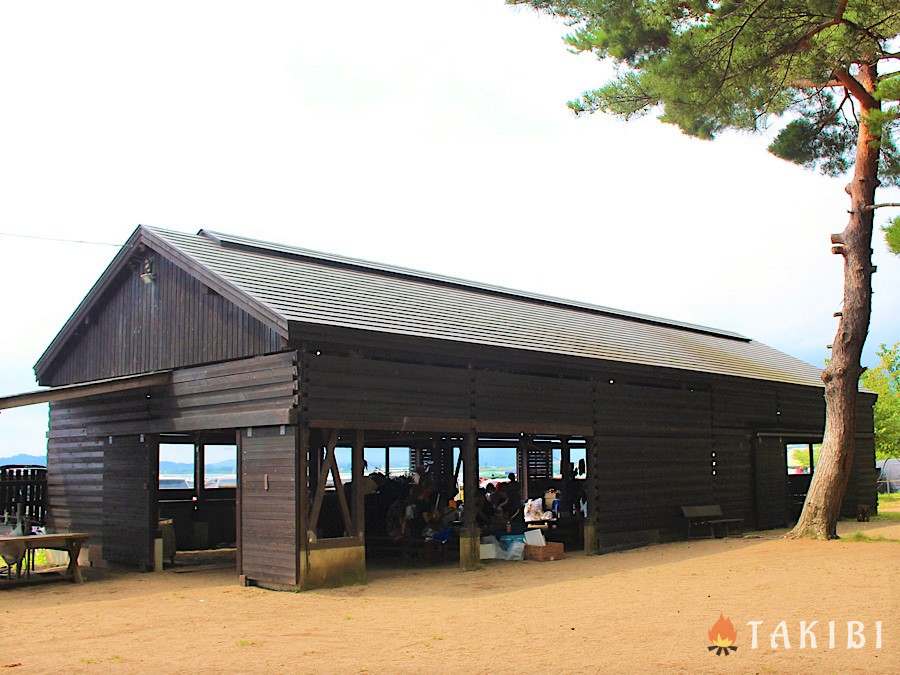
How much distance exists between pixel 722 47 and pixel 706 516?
8.97m

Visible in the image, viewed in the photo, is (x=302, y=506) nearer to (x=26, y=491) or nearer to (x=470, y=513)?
(x=470, y=513)

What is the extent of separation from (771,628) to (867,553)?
695 centimetres

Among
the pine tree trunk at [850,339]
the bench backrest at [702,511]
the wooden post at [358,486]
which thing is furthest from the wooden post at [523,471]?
the wooden post at [358,486]

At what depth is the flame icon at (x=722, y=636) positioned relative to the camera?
792cm

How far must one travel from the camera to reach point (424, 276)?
19.2 metres

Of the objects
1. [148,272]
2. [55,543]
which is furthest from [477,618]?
[148,272]

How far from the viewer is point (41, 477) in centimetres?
1730

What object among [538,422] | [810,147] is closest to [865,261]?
[810,147]

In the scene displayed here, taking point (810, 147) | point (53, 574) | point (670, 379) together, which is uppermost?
point (810, 147)

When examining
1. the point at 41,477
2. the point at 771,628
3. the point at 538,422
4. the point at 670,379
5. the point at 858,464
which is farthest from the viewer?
the point at 858,464

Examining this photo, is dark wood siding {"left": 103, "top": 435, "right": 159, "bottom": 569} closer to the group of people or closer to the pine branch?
the group of people

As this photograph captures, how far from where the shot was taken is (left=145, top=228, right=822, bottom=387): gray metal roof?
13266 mm

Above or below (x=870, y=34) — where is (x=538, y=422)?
below

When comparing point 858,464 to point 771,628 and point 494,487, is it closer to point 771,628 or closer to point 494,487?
point 494,487
